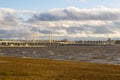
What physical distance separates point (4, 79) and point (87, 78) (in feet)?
22.3

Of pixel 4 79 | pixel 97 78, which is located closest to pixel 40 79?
pixel 4 79

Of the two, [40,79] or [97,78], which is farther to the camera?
[97,78]

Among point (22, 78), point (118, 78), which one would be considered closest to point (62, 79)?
point (22, 78)

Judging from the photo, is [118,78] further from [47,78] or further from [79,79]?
[47,78]

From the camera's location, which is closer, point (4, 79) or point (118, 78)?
point (4, 79)

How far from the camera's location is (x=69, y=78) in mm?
27438

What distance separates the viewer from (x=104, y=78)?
28.3 m

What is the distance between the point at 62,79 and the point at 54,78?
1.02 m

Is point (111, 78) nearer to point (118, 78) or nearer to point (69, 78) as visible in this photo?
point (118, 78)

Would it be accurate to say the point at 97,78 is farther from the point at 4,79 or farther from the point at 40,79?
the point at 4,79

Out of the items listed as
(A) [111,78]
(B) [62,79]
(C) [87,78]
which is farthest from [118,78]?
(B) [62,79]

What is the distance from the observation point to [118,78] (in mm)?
28344

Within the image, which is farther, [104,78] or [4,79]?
[104,78]

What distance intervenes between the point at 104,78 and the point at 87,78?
1.59m
